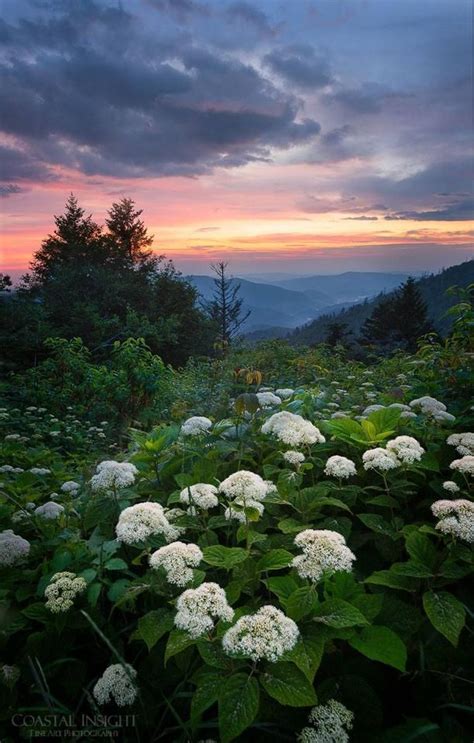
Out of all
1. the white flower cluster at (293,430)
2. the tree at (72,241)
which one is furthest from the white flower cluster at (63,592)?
the tree at (72,241)

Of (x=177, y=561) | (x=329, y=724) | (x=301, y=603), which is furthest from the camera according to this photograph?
(x=177, y=561)

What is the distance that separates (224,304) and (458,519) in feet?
116

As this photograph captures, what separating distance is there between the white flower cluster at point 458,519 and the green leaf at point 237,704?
Answer: 0.90m

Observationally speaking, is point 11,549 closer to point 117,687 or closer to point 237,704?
point 117,687

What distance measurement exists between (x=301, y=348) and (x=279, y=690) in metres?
13.8

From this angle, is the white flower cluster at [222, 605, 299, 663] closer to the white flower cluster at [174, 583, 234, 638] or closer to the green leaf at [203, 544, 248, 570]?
the white flower cluster at [174, 583, 234, 638]

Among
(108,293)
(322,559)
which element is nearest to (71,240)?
(108,293)

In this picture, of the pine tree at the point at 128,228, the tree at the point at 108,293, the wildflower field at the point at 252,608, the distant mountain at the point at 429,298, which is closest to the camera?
the wildflower field at the point at 252,608

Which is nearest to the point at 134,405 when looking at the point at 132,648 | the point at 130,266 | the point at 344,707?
the point at 132,648

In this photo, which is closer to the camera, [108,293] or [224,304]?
[108,293]

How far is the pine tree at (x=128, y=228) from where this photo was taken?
34625mm

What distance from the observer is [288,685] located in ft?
Result: 4.64

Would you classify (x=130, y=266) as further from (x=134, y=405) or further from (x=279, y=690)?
(x=279, y=690)

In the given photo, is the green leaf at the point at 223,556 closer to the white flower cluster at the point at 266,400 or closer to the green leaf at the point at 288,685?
the green leaf at the point at 288,685
